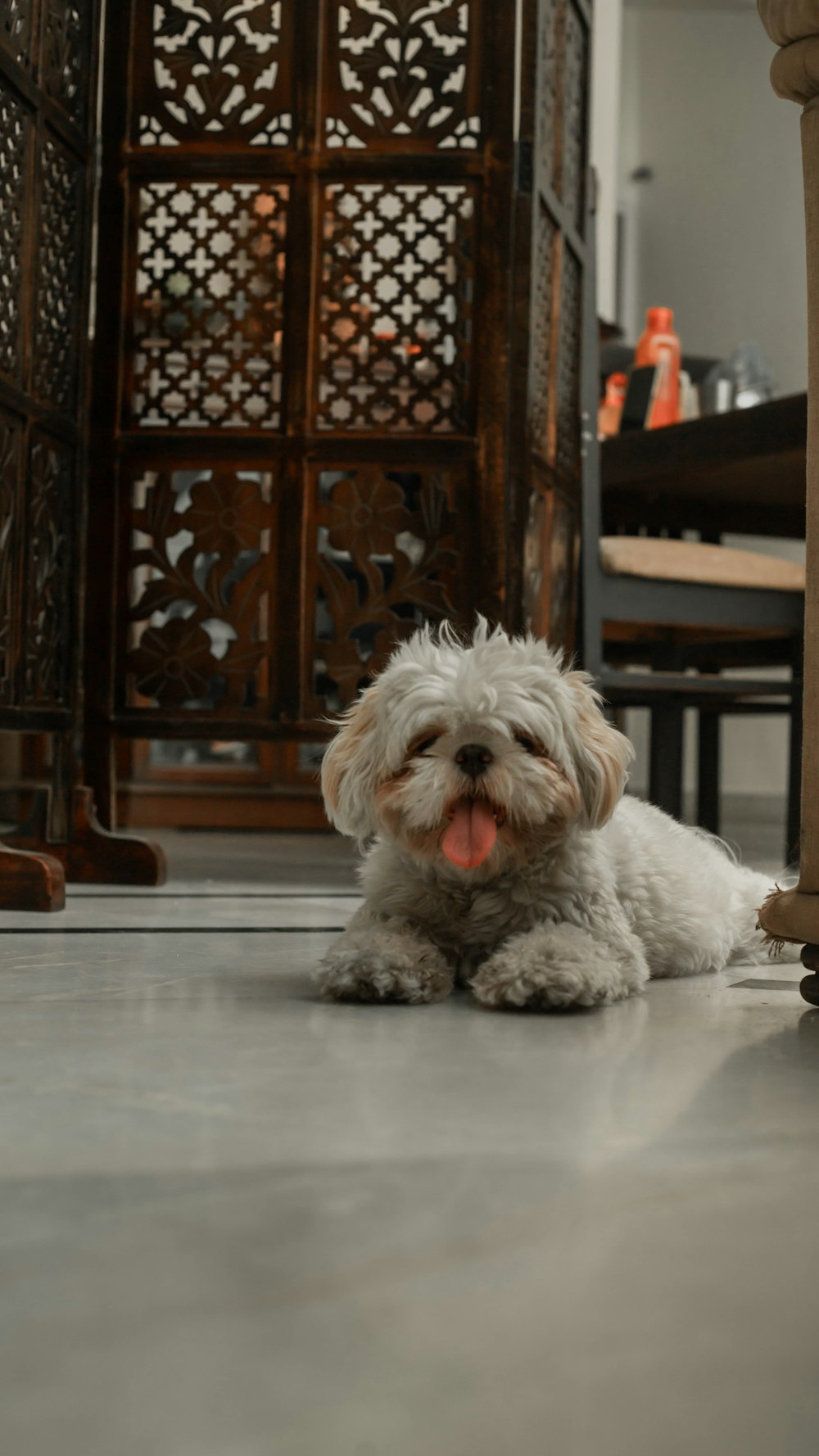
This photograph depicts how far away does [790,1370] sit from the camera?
621mm

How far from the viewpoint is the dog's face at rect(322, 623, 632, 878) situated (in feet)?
4.73

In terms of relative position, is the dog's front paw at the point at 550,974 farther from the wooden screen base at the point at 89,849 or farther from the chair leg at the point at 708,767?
the chair leg at the point at 708,767

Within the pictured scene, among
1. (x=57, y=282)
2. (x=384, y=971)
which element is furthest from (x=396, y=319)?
(x=384, y=971)

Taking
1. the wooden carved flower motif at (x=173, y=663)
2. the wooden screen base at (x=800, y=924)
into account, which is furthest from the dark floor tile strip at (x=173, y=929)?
the wooden carved flower motif at (x=173, y=663)

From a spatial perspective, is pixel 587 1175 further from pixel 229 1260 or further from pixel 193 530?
pixel 193 530

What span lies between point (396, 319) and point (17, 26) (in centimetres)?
92

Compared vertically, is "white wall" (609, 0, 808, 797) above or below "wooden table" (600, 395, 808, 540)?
above

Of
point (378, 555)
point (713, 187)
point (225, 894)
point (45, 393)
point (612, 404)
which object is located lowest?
point (225, 894)

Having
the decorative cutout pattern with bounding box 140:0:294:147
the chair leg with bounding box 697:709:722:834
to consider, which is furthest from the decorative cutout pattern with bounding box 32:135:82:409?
the chair leg with bounding box 697:709:722:834

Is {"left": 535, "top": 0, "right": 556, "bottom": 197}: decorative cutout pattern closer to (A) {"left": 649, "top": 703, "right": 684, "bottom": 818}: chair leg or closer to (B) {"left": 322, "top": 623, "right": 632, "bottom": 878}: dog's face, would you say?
(A) {"left": 649, "top": 703, "right": 684, "bottom": 818}: chair leg

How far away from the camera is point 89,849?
9.04ft

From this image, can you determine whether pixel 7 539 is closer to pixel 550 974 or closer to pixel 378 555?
pixel 378 555

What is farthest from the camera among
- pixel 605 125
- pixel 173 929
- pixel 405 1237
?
pixel 605 125

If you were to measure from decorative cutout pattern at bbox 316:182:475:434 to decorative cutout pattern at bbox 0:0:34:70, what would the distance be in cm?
68
